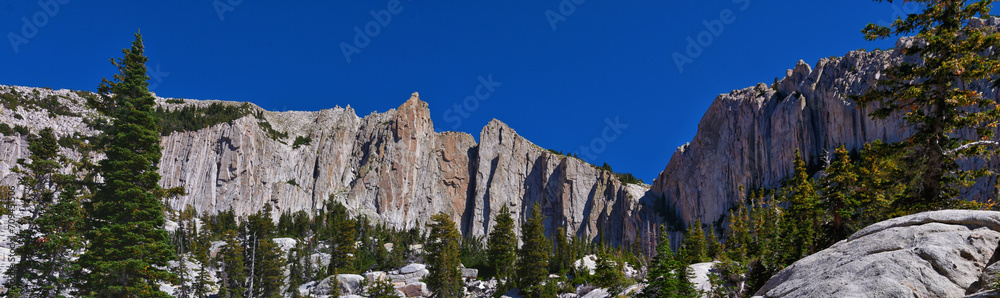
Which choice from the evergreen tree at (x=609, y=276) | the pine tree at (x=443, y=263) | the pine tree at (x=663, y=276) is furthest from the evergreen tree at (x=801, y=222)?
the pine tree at (x=443, y=263)

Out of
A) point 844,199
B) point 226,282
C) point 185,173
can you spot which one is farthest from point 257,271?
point 185,173

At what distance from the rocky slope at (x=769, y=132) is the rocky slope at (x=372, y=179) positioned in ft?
69.7

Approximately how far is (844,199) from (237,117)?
190 m

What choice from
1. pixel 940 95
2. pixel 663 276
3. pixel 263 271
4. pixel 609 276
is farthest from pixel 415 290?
pixel 940 95

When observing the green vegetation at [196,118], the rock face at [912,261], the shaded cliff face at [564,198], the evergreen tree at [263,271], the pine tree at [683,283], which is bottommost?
the evergreen tree at [263,271]

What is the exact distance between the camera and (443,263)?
56062mm

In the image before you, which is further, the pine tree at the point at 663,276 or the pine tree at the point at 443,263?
the pine tree at the point at 443,263

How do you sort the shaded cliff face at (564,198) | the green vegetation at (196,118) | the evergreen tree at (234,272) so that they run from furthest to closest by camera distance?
the shaded cliff face at (564,198), the green vegetation at (196,118), the evergreen tree at (234,272)

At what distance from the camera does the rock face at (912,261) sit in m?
9.48

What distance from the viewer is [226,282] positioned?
207 feet

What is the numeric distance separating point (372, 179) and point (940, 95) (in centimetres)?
17916

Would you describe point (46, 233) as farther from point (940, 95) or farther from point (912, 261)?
point (940, 95)

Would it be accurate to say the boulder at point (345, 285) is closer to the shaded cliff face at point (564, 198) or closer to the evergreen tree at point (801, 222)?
the evergreen tree at point (801, 222)

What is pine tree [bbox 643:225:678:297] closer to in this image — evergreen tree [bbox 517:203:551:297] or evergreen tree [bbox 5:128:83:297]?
evergreen tree [bbox 517:203:551:297]
